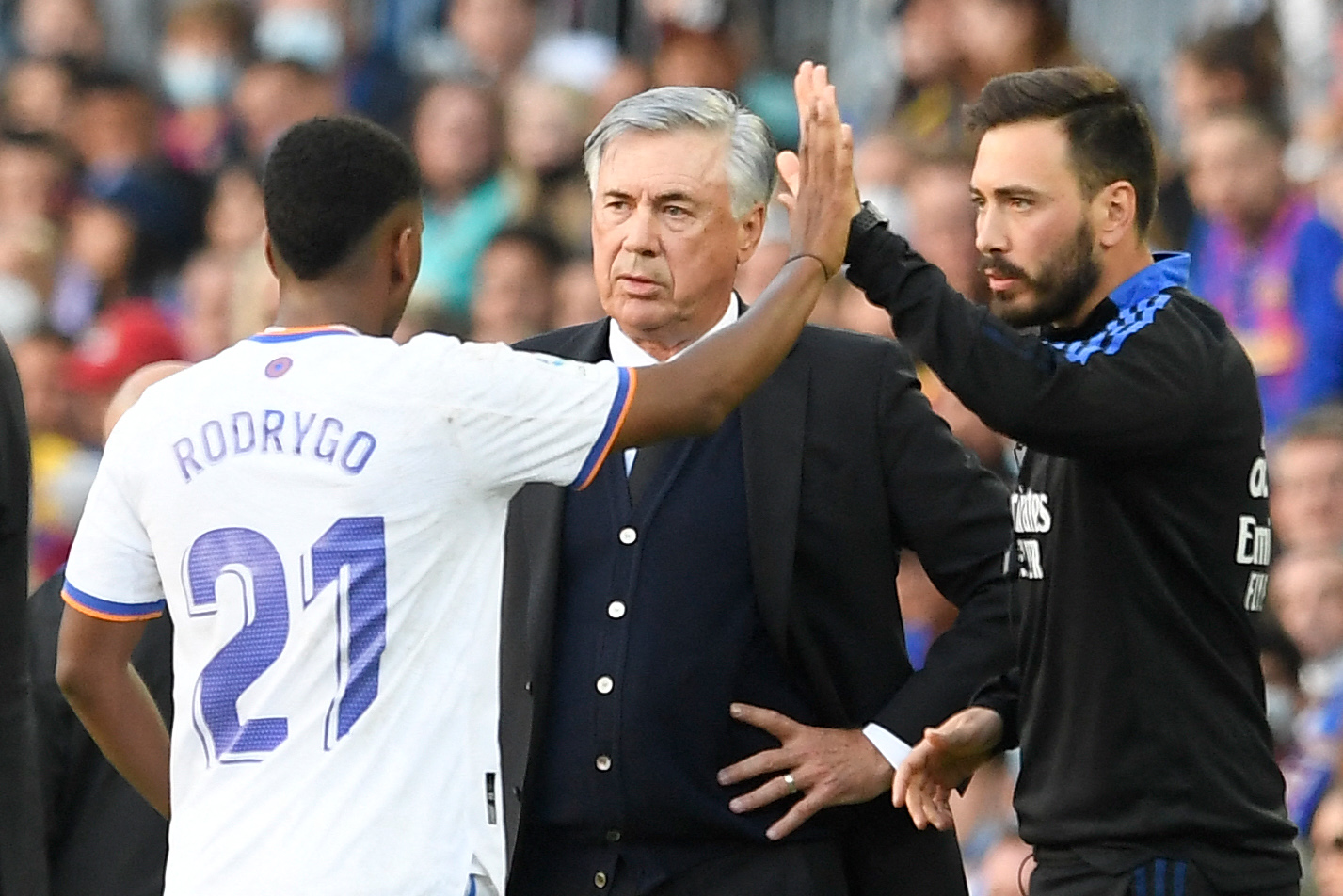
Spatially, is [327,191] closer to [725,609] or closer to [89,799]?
[725,609]

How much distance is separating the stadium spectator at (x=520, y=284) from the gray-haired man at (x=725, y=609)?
406cm

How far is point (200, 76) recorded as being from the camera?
10266mm

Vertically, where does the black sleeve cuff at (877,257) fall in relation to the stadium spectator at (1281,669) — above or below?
above

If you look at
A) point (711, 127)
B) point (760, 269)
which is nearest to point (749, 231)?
point (711, 127)

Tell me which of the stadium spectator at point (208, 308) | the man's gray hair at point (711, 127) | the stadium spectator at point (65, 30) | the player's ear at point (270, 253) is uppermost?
the stadium spectator at point (65, 30)

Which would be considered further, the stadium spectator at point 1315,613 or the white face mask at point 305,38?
the white face mask at point 305,38

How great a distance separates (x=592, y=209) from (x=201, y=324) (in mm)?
5407

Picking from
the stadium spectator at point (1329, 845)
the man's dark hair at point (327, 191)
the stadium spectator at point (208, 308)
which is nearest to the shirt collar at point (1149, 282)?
the man's dark hair at point (327, 191)

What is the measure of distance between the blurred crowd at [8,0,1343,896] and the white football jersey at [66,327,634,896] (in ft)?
8.94

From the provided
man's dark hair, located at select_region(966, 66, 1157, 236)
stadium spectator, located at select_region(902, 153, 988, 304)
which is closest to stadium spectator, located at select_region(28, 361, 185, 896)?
man's dark hair, located at select_region(966, 66, 1157, 236)

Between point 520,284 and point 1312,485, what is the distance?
326 centimetres

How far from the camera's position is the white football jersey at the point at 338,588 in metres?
2.89

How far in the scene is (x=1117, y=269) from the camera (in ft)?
11.6

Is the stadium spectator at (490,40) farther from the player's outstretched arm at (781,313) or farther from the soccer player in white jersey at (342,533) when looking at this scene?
the soccer player in white jersey at (342,533)
